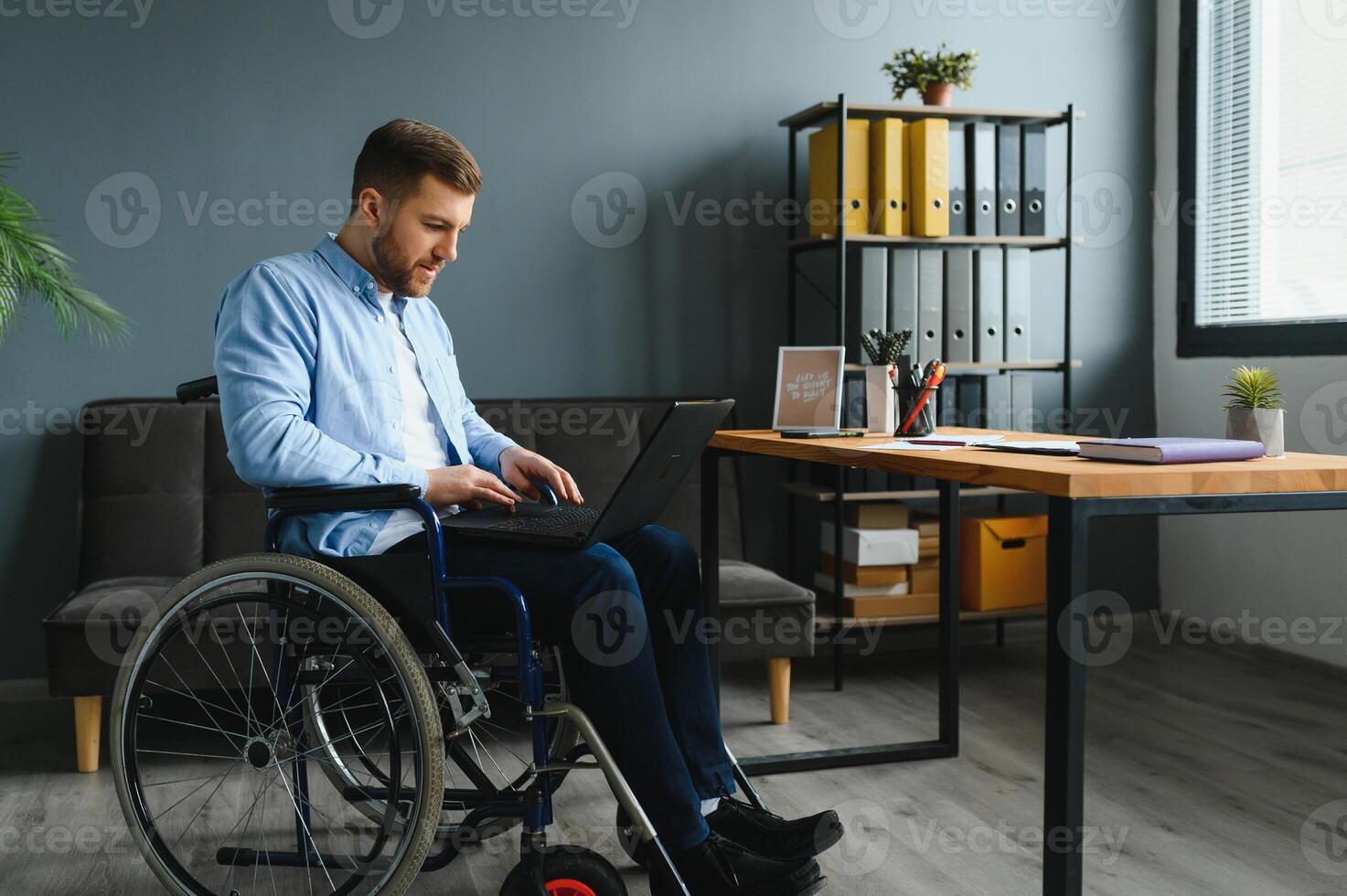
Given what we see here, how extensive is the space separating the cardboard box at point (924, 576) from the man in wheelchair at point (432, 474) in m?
1.49

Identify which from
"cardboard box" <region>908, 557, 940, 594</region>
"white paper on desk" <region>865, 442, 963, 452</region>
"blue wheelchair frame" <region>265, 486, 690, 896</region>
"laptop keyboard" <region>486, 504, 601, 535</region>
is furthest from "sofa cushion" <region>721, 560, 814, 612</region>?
"blue wheelchair frame" <region>265, 486, 690, 896</region>

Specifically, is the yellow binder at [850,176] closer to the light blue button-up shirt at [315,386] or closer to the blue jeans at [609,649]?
the light blue button-up shirt at [315,386]

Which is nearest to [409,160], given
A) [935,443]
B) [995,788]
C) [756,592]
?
[935,443]

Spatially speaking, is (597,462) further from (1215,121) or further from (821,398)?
(1215,121)

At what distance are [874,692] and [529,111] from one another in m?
1.81

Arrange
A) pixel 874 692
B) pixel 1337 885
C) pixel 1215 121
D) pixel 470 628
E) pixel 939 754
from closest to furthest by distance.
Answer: pixel 470 628, pixel 1337 885, pixel 939 754, pixel 874 692, pixel 1215 121

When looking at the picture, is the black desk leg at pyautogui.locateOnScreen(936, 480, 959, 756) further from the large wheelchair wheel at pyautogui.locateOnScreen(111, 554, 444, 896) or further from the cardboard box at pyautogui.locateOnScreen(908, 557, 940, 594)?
the large wheelchair wheel at pyautogui.locateOnScreen(111, 554, 444, 896)

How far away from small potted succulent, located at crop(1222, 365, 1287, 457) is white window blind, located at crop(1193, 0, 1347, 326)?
1.69 m

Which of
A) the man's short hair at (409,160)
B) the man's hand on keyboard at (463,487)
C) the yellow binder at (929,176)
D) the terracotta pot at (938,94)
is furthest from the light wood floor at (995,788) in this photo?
the terracotta pot at (938,94)

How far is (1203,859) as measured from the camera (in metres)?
1.97

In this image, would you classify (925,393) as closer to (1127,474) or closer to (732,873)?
(1127,474)

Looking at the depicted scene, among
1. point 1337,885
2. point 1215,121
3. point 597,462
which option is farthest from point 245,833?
point 1215,121

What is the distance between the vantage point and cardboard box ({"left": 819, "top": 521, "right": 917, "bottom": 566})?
315 cm

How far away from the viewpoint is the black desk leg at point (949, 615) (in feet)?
8.30
